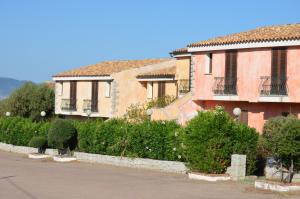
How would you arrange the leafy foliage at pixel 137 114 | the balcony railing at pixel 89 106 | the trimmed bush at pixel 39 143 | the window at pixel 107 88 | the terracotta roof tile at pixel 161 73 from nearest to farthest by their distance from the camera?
the trimmed bush at pixel 39 143 → the leafy foliage at pixel 137 114 → the terracotta roof tile at pixel 161 73 → the window at pixel 107 88 → the balcony railing at pixel 89 106

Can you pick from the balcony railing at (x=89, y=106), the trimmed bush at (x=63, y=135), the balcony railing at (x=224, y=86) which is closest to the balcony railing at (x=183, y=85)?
the balcony railing at (x=224, y=86)

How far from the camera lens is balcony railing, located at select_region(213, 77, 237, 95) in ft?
107

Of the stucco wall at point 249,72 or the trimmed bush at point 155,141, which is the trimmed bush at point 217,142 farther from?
the stucco wall at point 249,72

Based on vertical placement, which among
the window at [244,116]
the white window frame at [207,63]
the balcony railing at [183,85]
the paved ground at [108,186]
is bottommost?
the paved ground at [108,186]

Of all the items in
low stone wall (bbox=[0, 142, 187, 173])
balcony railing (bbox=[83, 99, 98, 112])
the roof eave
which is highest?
the roof eave

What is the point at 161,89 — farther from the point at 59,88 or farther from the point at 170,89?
the point at 59,88

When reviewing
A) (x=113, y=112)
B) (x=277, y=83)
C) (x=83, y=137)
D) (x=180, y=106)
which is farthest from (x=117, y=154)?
(x=113, y=112)

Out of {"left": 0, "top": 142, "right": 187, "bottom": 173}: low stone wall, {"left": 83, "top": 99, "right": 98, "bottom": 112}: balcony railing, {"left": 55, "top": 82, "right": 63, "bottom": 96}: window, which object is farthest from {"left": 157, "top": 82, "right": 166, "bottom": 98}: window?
{"left": 55, "top": 82, "right": 63, "bottom": 96}: window

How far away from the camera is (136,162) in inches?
1160

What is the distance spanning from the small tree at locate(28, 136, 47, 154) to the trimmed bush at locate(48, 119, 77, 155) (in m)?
2.57

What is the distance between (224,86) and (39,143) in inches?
520

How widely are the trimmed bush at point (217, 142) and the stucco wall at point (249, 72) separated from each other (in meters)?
6.42

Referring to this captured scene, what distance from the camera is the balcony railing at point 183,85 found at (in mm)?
38812

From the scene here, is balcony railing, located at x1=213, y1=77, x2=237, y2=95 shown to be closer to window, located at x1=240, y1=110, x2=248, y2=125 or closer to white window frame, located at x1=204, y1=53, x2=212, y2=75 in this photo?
white window frame, located at x1=204, y1=53, x2=212, y2=75
